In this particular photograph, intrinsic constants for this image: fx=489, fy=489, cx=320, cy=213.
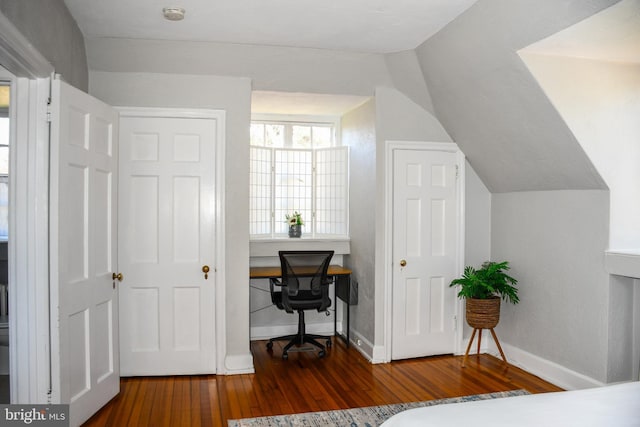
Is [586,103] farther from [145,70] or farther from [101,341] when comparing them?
[101,341]

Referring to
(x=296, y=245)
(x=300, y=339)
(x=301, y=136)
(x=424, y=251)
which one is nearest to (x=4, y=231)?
(x=296, y=245)

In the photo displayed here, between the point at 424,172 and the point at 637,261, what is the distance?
6.11 ft

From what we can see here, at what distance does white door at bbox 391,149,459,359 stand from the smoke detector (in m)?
2.12

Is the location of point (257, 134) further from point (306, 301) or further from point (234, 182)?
point (306, 301)

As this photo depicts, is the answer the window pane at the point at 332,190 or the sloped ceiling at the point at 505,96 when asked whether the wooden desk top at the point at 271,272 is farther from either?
the sloped ceiling at the point at 505,96

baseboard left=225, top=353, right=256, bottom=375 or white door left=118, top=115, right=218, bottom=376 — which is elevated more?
white door left=118, top=115, right=218, bottom=376

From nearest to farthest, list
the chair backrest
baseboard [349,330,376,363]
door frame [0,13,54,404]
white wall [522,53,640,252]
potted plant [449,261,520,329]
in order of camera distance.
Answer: door frame [0,13,54,404], white wall [522,53,640,252], potted plant [449,261,520,329], the chair backrest, baseboard [349,330,376,363]

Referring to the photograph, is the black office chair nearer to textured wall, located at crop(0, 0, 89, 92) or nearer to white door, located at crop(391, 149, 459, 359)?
white door, located at crop(391, 149, 459, 359)

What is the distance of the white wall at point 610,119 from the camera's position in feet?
10.8

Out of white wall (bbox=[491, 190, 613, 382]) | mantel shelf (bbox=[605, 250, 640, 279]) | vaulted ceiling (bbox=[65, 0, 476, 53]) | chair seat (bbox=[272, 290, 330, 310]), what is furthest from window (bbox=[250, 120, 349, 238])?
mantel shelf (bbox=[605, 250, 640, 279])

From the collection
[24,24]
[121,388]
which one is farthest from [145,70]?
[121,388]

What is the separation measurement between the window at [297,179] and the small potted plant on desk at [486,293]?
147 centimetres

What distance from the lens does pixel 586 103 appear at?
335 cm

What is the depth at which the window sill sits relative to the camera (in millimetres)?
5000
